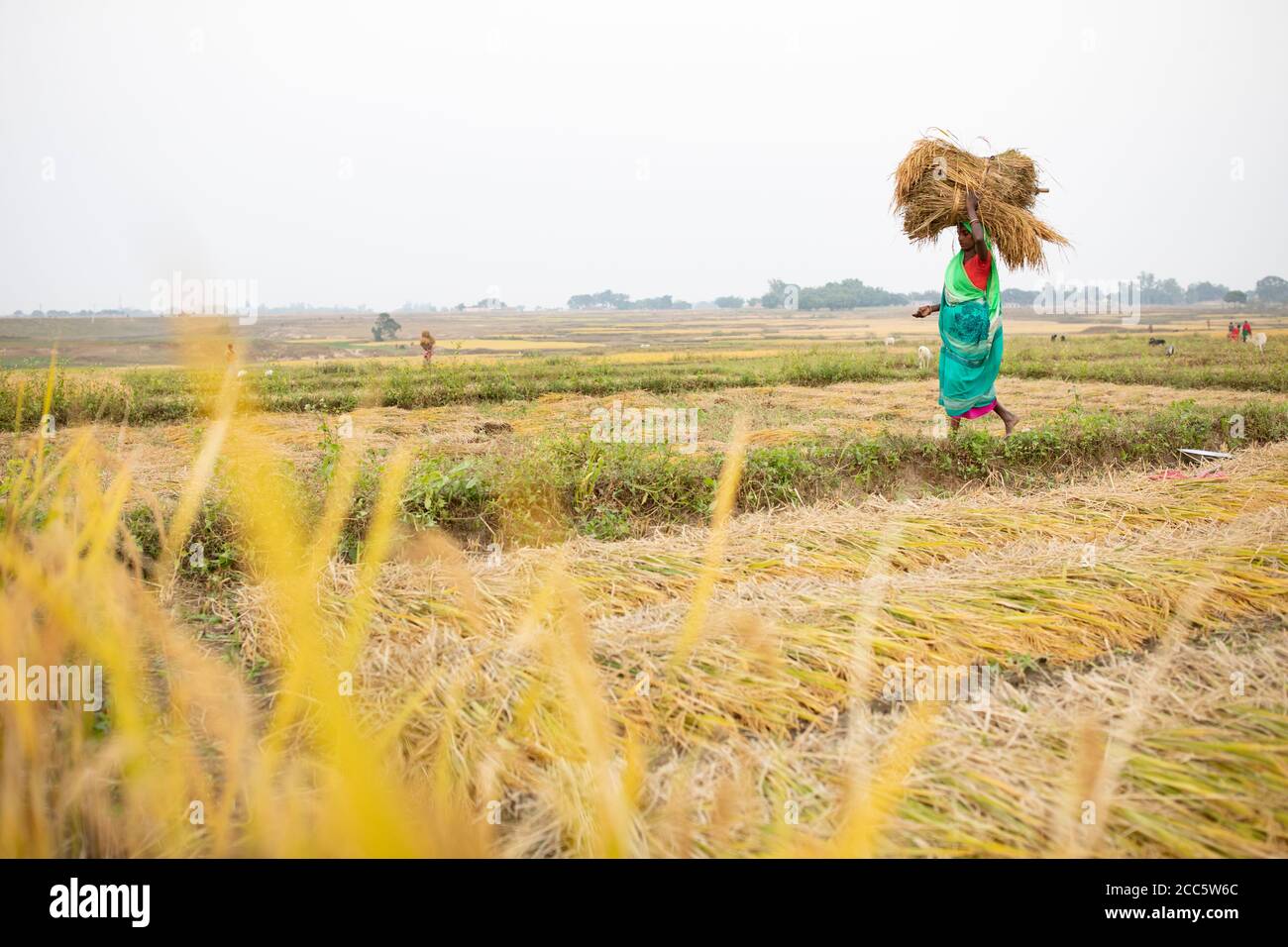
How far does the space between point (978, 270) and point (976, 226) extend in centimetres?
43

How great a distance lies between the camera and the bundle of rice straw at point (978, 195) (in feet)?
18.7

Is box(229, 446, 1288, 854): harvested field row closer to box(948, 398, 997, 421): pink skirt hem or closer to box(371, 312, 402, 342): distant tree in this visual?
box(948, 398, 997, 421): pink skirt hem

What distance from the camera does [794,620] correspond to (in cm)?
273

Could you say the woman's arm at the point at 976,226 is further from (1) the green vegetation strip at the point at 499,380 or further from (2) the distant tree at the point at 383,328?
(2) the distant tree at the point at 383,328

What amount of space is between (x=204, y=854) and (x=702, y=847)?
3.38 feet

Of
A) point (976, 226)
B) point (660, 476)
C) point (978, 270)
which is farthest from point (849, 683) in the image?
point (978, 270)

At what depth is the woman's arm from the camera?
537 centimetres

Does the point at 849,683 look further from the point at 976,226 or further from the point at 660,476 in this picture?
the point at 976,226

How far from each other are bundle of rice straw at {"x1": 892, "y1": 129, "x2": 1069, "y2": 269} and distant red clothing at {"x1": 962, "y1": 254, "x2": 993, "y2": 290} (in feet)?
0.98

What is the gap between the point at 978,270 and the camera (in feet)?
18.8

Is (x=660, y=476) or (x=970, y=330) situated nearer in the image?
(x=660, y=476)

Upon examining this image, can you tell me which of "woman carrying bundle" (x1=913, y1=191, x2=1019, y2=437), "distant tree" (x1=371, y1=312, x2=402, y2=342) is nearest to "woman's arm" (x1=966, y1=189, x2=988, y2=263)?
"woman carrying bundle" (x1=913, y1=191, x2=1019, y2=437)

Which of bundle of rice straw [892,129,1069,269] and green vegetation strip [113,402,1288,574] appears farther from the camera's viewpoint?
bundle of rice straw [892,129,1069,269]

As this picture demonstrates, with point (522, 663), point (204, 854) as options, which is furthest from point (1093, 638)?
point (204, 854)
